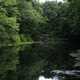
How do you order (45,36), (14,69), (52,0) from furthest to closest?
(52,0), (45,36), (14,69)

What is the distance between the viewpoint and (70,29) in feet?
220

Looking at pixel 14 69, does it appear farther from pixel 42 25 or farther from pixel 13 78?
pixel 42 25

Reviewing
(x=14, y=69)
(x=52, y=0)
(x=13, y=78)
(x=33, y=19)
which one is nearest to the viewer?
(x=13, y=78)

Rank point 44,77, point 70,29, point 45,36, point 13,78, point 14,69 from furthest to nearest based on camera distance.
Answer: point 45,36, point 70,29, point 14,69, point 44,77, point 13,78

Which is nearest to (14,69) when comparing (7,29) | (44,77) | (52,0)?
(44,77)

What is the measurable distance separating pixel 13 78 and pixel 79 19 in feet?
123

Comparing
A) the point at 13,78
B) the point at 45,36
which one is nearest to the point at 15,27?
the point at 45,36

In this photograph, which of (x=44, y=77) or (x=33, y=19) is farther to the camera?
(x=33, y=19)

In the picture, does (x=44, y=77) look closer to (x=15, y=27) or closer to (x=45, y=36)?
(x=15, y=27)

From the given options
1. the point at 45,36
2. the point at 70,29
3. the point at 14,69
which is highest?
the point at 14,69

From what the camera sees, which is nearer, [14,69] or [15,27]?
[14,69]

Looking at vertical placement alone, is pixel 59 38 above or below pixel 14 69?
below

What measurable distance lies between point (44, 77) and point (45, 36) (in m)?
64.8

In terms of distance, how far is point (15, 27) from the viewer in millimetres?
59156
